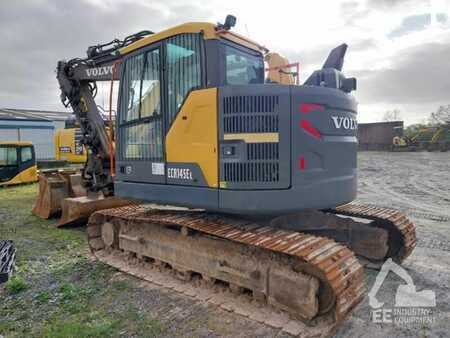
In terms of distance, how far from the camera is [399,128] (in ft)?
102

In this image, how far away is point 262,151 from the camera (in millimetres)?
3586

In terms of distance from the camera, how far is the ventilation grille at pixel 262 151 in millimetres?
3566

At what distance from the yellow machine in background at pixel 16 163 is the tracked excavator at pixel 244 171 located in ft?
37.2

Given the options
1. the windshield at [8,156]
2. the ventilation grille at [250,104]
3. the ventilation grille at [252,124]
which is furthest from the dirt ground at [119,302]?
the windshield at [8,156]

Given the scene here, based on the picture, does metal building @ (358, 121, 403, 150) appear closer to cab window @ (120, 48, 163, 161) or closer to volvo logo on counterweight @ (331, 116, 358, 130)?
volvo logo on counterweight @ (331, 116, 358, 130)

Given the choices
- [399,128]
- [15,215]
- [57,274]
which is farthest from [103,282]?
[399,128]

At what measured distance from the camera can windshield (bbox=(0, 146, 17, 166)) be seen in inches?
546

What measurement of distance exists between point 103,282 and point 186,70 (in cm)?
287

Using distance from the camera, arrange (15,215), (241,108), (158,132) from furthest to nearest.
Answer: (15,215), (158,132), (241,108)

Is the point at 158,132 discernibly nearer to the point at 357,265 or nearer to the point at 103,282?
the point at 103,282

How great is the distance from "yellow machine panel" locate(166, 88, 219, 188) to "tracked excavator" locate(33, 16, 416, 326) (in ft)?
0.04

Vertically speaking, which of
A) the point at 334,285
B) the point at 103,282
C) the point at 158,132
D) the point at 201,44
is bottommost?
the point at 103,282

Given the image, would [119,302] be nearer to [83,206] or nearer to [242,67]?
[242,67]

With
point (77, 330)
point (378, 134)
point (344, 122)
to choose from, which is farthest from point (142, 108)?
point (378, 134)
